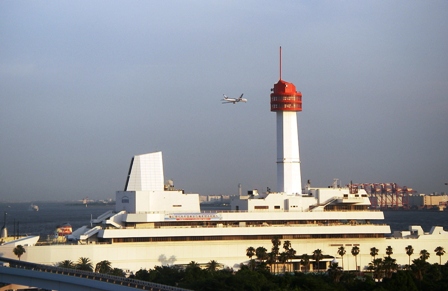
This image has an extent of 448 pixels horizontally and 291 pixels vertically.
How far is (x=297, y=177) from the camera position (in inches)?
3620

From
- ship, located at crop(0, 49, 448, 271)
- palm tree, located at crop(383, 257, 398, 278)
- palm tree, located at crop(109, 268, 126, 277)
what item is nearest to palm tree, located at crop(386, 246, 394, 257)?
ship, located at crop(0, 49, 448, 271)

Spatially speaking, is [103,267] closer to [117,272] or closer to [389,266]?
[117,272]

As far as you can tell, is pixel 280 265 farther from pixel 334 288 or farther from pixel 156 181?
pixel 334 288

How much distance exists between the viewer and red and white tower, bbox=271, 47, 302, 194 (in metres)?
91.4

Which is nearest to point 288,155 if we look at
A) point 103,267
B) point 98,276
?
point 103,267

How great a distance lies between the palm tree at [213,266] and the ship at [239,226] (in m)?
2.74

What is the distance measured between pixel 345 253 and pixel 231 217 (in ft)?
41.4

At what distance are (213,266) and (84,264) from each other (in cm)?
1242

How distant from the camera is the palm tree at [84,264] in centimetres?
7512

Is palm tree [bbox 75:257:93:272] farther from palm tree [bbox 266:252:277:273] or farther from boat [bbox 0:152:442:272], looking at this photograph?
palm tree [bbox 266:252:277:273]

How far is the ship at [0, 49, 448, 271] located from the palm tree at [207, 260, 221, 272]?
9.00 ft

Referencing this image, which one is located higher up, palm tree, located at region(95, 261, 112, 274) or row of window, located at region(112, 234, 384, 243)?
row of window, located at region(112, 234, 384, 243)

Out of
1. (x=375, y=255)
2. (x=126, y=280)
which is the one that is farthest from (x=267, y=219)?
(x=126, y=280)

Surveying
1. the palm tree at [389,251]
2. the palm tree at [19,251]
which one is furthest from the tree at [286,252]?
the palm tree at [19,251]
